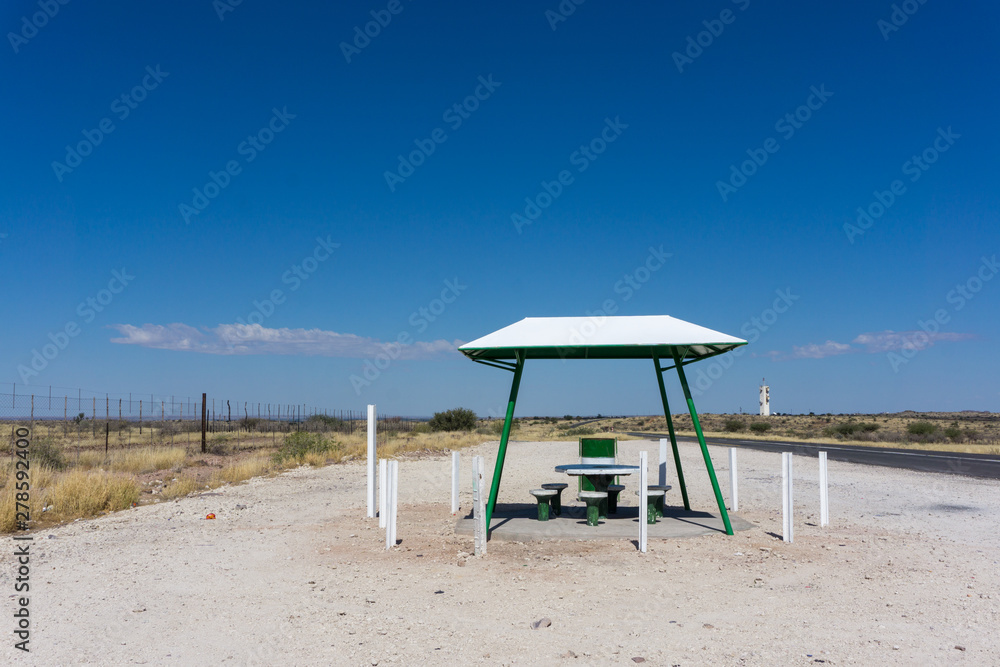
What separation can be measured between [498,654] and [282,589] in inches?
128

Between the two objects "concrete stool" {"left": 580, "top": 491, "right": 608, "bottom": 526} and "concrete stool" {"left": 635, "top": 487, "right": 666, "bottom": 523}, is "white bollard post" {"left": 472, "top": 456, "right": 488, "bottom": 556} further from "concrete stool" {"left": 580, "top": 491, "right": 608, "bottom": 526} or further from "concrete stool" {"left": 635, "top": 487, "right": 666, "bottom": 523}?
"concrete stool" {"left": 635, "top": 487, "right": 666, "bottom": 523}

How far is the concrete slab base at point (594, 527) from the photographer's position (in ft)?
34.4

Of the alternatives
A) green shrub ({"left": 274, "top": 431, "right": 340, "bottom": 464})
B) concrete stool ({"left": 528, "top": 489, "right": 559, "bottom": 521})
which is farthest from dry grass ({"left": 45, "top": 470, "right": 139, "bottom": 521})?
green shrub ({"left": 274, "top": 431, "right": 340, "bottom": 464})

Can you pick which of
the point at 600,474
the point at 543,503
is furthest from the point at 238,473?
the point at 600,474

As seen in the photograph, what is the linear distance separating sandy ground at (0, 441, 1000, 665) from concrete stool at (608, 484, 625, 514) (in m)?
1.90

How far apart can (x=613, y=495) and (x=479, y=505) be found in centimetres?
371

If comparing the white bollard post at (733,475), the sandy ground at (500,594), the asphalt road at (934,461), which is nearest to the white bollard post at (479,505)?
the sandy ground at (500,594)

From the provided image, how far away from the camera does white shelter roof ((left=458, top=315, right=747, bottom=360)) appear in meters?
10.1

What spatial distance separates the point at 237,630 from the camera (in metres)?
6.47

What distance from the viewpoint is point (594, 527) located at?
35.9ft

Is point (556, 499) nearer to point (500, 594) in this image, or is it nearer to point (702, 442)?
point (702, 442)

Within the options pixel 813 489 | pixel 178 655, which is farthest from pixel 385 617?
pixel 813 489

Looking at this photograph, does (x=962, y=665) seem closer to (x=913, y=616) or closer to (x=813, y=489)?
(x=913, y=616)

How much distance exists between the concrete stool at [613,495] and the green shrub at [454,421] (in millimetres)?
44575
